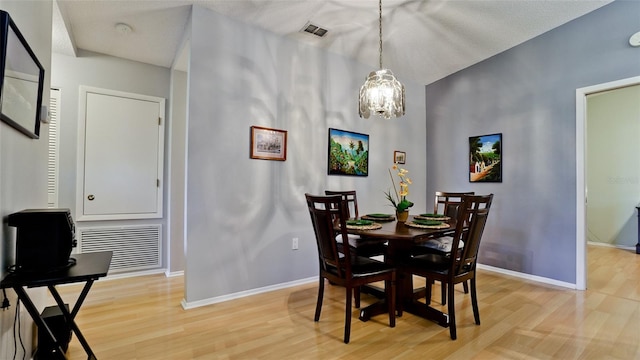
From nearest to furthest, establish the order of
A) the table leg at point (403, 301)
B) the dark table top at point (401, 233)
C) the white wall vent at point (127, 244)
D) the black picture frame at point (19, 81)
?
the black picture frame at point (19, 81)
the dark table top at point (401, 233)
the table leg at point (403, 301)
the white wall vent at point (127, 244)

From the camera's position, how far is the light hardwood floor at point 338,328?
197 centimetres

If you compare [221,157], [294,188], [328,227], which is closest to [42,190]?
[221,157]

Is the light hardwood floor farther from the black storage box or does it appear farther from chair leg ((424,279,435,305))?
the black storage box

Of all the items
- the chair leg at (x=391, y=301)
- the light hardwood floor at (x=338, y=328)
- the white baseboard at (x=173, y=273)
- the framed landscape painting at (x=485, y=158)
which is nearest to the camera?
the light hardwood floor at (x=338, y=328)

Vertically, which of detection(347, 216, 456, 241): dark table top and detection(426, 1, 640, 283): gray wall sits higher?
detection(426, 1, 640, 283): gray wall

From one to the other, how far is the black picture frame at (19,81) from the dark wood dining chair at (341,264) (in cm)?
162

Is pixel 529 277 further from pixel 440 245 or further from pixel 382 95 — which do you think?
pixel 382 95

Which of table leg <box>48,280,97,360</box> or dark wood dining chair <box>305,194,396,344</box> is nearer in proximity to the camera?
table leg <box>48,280,97,360</box>

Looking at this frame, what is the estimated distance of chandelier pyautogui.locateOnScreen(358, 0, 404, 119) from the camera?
2.69m

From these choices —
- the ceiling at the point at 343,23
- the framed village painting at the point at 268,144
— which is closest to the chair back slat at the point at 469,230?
the framed village painting at the point at 268,144

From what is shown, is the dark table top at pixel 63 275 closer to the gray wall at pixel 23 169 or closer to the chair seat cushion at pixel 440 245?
the gray wall at pixel 23 169

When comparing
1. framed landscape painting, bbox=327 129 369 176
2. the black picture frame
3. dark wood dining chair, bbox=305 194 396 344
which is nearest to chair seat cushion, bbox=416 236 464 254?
dark wood dining chair, bbox=305 194 396 344

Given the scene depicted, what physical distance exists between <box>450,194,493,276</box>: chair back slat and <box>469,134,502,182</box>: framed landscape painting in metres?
1.90

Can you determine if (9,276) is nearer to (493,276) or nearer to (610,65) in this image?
(493,276)
